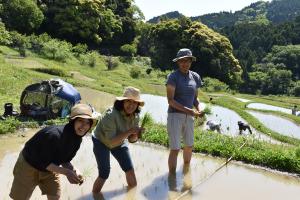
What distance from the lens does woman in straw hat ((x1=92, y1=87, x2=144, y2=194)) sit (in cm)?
558

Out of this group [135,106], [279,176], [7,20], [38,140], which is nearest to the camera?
[38,140]

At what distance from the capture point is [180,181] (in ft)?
24.7

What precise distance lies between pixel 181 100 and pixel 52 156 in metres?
3.31

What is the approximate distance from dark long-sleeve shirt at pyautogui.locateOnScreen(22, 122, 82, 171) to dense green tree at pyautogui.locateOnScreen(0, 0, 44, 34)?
35.4 meters

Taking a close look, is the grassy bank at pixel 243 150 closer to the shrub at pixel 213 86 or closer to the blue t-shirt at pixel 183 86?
the blue t-shirt at pixel 183 86

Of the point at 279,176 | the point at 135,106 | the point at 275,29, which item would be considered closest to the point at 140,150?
the point at 279,176

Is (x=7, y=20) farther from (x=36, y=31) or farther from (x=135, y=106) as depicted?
(x=135, y=106)

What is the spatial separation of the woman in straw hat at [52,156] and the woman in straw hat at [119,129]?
3.63 feet

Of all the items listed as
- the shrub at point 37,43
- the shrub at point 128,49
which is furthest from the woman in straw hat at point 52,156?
the shrub at point 128,49

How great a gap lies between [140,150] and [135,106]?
4.20 meters

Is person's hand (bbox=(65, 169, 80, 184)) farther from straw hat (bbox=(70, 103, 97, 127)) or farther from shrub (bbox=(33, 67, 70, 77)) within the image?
shrub (bbox=(33, 67, 70, 77))

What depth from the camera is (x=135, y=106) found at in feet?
18.4

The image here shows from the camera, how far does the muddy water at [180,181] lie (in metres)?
6.84

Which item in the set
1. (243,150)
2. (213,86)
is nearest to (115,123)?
(243,150)
